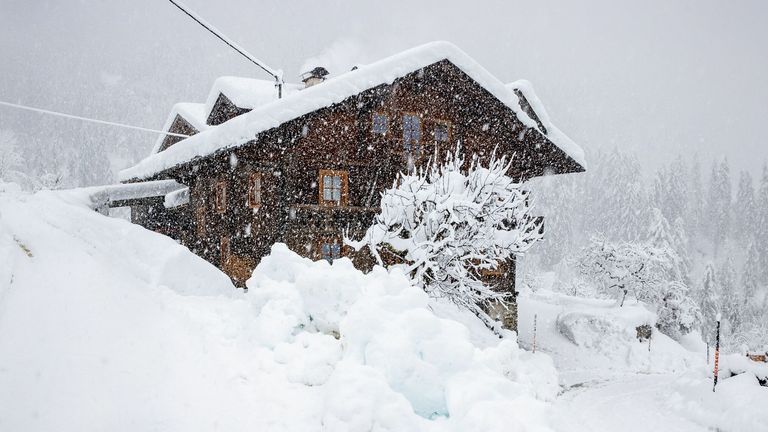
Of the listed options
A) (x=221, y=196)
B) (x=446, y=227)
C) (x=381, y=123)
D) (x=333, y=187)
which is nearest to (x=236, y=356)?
(x=446, y=227)

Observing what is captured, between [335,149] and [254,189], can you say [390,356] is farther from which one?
[254,189]

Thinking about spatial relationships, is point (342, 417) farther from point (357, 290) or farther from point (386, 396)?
point (357, 290)

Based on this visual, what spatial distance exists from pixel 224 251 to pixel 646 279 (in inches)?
872

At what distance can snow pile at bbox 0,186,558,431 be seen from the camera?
3.37 m

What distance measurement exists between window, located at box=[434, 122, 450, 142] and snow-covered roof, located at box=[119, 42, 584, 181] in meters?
1.67

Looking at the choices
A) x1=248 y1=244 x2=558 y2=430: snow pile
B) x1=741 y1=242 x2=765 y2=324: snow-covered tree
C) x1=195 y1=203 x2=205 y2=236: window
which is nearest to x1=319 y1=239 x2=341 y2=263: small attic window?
x1=195 y1=203 x2=205 y2=236: window

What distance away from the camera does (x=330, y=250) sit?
13.6m

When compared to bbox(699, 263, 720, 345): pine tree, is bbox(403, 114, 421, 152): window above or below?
above

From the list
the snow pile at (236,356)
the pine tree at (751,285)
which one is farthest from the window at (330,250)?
the pine tree at (751,285)

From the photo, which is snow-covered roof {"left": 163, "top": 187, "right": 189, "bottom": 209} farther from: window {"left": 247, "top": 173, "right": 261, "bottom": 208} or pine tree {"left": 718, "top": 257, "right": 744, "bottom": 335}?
pine tree {"left": 718, "top": 257, "right": 744, "bottom": 335}

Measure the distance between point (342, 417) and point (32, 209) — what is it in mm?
7468

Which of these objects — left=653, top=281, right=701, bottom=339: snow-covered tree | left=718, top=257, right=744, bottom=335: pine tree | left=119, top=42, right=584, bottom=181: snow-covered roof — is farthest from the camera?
left=718, top=257, right=744, bottom=335: pine tree

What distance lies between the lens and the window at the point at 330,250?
13453mm

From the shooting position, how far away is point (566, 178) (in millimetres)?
69312
